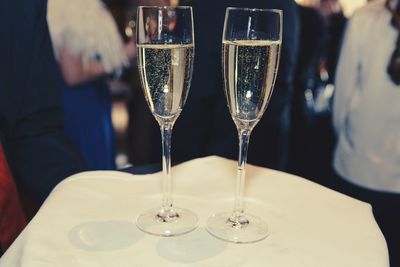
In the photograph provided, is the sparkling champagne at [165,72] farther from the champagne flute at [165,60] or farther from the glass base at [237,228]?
the glass base at [237,228]

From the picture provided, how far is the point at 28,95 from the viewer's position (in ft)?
3.52

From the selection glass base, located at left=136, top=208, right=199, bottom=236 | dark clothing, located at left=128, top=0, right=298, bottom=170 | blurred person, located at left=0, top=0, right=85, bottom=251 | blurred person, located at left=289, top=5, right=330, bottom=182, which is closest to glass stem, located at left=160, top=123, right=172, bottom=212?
glass base, located at left=136, top=208, right=199, bottom=236

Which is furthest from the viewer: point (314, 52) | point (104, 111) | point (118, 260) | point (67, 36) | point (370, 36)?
point (314, 52)

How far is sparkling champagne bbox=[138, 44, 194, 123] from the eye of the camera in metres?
0.70

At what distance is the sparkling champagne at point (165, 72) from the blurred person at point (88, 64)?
1.58m

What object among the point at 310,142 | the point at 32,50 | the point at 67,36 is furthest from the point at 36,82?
the point at 310,142

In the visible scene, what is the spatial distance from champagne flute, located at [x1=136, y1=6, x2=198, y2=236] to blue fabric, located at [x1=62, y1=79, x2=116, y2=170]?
1.68 m

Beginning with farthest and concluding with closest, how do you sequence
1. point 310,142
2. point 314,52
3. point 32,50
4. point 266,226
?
1. point 310,142
2. point 314,52
3. point 32,50
4. point 266,226

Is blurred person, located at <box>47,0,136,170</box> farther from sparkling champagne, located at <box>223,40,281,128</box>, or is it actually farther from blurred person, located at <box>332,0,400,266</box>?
sparkling champagne, located at <box>223,40,281,128</box>

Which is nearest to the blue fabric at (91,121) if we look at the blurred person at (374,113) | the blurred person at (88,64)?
the blurred person at (88,64)

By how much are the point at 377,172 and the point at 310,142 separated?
1.45 metres

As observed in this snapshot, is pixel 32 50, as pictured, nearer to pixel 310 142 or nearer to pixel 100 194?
pixel 100 194

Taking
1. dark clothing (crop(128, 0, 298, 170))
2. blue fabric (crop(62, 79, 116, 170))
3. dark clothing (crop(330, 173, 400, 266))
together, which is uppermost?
dark clothing (crop(128, 0, 298, 170))

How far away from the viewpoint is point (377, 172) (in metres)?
1.91
